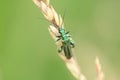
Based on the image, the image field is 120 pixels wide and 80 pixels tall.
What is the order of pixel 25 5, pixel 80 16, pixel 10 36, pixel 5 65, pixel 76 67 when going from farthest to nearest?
pixel 80 16
pixel 25 5
pixel 10 36
pixel 5 65
pixel 76 67

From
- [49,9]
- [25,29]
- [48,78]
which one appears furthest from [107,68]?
[49,9]

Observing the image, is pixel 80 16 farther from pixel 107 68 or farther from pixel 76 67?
pixel 76 67

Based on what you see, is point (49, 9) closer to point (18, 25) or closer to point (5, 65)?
point (5, 65)

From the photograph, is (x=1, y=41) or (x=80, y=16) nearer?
(x=1, y=41)

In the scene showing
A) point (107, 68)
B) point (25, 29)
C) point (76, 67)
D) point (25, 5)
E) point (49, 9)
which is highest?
point (25, 5)

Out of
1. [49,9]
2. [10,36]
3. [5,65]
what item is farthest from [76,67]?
[10,36]

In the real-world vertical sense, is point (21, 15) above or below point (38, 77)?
above

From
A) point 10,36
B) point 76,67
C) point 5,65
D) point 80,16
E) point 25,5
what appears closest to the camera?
point 76,67
